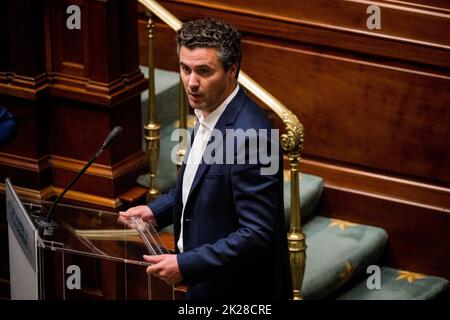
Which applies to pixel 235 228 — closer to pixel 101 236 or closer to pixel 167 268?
pixel 167 268

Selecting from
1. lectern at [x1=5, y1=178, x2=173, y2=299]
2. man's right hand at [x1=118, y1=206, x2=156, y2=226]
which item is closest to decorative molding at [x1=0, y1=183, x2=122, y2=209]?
lectern at [x1=5, y1=178, x2=173, y2=299]

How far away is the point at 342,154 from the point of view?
5.77m

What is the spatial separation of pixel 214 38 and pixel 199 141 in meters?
0.37

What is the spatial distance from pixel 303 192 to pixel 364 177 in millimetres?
333

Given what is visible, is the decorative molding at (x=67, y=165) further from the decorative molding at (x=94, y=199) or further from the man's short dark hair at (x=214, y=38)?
the man's short dark hair at (x=214, y=38)

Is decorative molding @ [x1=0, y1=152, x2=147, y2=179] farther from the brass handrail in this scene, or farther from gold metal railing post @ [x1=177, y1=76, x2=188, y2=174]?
the brass handrail

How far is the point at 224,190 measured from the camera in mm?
3572

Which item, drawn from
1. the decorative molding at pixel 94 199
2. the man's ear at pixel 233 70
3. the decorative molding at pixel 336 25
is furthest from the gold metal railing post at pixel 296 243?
the decorative molding at pixel 336 25

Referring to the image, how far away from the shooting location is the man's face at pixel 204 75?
11.4 ft

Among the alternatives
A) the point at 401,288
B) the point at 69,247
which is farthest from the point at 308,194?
the point at 69,247

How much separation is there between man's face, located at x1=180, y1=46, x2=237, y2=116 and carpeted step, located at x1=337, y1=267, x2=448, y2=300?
6.97ft

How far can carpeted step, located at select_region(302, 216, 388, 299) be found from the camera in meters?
5.23

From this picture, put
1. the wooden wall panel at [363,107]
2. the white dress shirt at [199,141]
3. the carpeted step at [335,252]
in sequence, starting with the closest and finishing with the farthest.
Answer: the white dress shirt at [199,141] < the carpeted step at [335,252] < the wooden wall panel at [363,107]

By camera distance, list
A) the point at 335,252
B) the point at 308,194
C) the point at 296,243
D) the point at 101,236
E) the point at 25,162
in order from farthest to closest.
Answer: the point at 308,194 < the point at 335,252 < the point at 25,162 < the point at 296,243 < the point at 101,236
